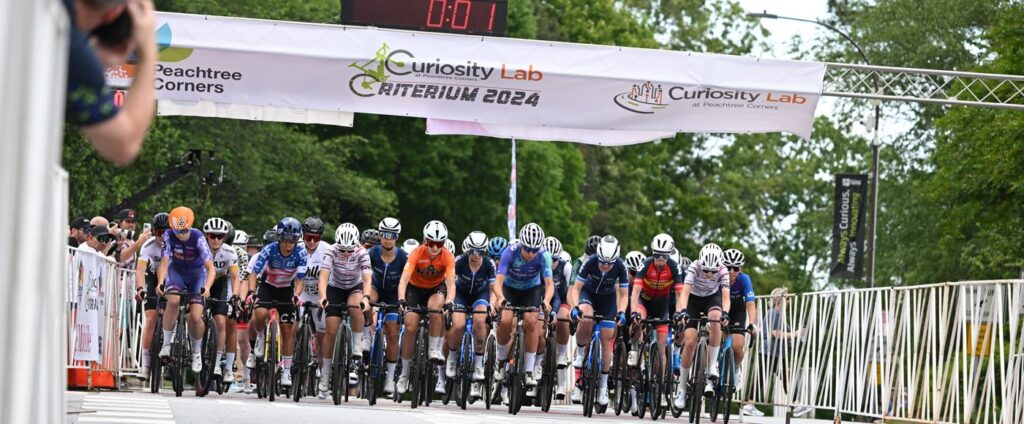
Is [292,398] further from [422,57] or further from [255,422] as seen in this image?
[255,422]

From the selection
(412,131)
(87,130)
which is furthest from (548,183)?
(87,130)

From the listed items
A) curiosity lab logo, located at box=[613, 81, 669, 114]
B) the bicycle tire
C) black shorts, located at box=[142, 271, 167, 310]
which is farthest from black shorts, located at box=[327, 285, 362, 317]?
curiosity lab logo, located at box=[613, 81, 669, 114]

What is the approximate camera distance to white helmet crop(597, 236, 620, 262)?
1781 cm

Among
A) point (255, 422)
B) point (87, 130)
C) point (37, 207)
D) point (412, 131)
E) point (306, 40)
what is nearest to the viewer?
point (37, 207)

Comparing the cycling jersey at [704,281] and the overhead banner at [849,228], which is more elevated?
the overhead banner at [849,228]

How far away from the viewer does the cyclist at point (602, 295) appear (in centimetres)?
1781

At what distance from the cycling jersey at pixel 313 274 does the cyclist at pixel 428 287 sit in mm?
984

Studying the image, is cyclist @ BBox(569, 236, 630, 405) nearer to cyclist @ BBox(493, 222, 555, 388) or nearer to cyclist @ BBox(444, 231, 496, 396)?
cyclist @ BBox(493, 222, 555, 388)

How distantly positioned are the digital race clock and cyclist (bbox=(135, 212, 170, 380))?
3.18 m

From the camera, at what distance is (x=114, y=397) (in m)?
15.4

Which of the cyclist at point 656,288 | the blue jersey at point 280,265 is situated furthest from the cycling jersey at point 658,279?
the blue jersey at point 280,265

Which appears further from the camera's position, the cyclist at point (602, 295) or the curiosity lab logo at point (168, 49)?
the curiosity lab logo at point (168, 49)

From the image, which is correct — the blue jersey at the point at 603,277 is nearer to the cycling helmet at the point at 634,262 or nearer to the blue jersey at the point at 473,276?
the cycling helmet at the point at 634,262

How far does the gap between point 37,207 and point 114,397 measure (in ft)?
41.2
